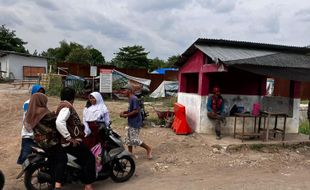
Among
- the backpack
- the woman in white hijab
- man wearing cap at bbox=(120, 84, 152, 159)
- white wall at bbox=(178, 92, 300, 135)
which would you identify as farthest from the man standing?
white wall at bbox=(178, 92, 300, 135)

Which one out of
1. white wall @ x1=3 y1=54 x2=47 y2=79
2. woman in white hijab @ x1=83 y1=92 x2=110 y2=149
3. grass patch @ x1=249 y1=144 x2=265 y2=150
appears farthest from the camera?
white wall @ x1=3 y1=54 x2=47 y2=79

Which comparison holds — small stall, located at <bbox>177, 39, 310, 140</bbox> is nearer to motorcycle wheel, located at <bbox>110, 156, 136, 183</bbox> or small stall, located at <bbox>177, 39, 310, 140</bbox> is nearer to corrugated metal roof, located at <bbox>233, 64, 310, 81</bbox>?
corrugated metal roof, located at <bbox>233, 64, 310, 81</bbox>

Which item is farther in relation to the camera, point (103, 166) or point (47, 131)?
point (103, 166)

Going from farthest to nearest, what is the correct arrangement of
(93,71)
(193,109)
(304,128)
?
(93,71), (304,128), (193,109)

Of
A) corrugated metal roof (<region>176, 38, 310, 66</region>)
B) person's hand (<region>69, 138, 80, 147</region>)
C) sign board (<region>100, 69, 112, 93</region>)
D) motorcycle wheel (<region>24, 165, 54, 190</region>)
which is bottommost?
motorcycle wheel (<region>24, 165, 54, 190</region>)

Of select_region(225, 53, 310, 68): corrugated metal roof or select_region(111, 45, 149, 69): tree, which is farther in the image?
select_region(111, 45, 149, 69): tree

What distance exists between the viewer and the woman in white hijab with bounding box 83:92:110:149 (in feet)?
15.9

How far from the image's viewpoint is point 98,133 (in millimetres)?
4859

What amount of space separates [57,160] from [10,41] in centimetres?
4315

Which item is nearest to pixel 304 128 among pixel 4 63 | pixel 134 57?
pixel 4 63

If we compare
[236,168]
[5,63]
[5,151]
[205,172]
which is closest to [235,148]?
[236,168]

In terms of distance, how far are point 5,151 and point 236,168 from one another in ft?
16.9

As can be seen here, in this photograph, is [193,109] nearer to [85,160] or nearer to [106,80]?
[85,160]

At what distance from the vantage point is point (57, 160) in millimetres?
4168
